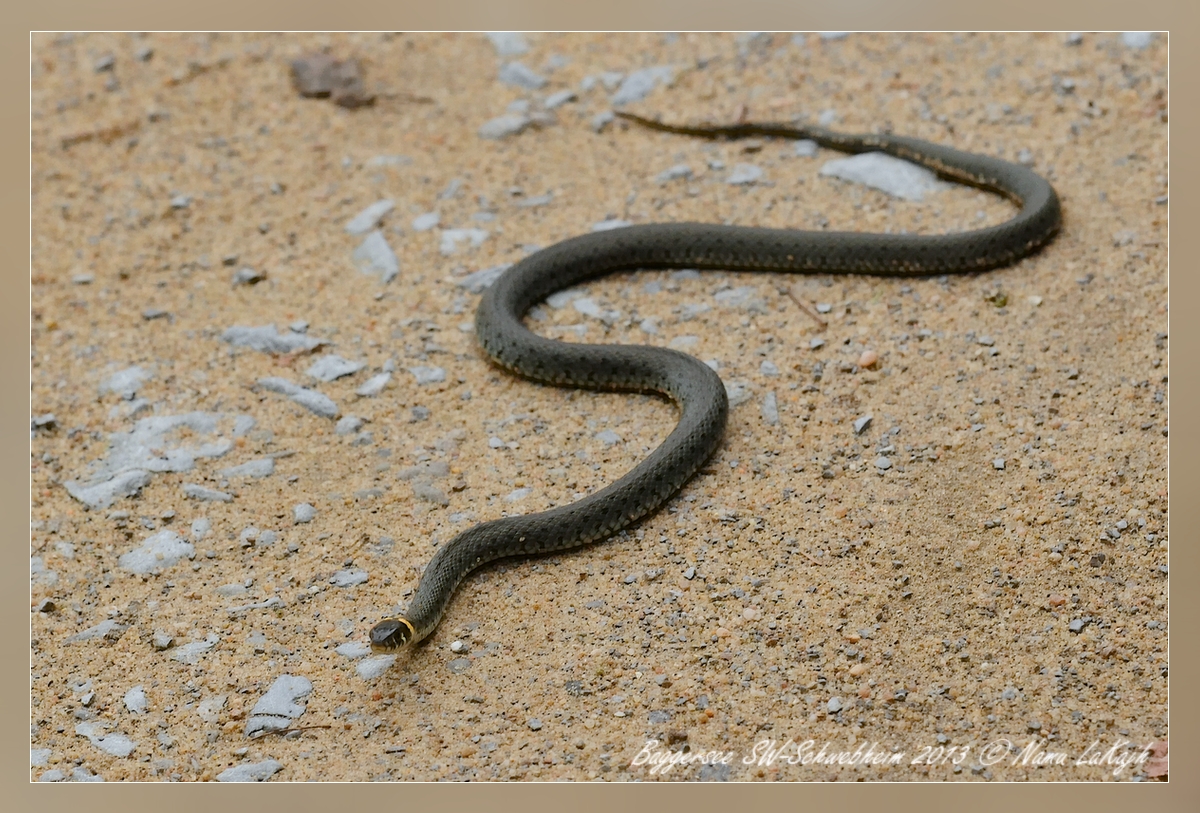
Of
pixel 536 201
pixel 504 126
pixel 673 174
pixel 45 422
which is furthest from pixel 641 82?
pixel 45 422

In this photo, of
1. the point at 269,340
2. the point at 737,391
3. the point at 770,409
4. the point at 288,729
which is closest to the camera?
the point at 288,729

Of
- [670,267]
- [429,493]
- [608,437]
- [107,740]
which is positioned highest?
[670,267]

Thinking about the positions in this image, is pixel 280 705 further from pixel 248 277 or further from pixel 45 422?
pixel 248 277

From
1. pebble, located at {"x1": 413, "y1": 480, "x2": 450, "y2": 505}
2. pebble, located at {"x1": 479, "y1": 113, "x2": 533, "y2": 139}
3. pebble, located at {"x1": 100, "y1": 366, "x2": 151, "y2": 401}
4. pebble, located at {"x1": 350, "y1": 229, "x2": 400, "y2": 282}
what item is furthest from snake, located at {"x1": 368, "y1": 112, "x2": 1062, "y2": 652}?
pebble, located at {"x1": 100, "y1": 366, "x2": 151, "y2": 401}

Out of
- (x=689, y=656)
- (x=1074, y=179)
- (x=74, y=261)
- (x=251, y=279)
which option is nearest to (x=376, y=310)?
(x=251, y=279)

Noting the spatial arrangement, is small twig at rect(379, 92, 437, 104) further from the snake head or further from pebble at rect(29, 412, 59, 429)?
the snake head

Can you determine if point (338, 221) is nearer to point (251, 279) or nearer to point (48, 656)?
point (251, 279)
